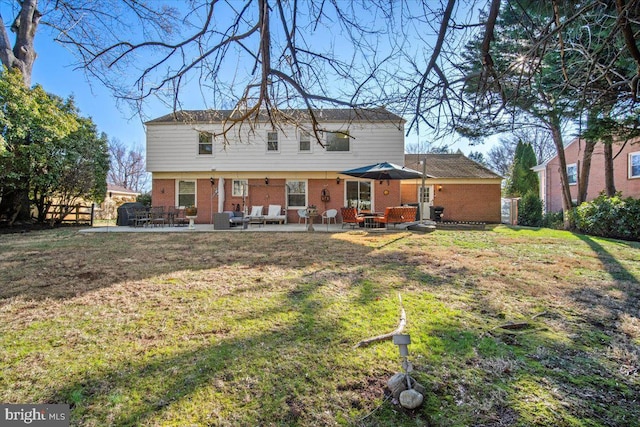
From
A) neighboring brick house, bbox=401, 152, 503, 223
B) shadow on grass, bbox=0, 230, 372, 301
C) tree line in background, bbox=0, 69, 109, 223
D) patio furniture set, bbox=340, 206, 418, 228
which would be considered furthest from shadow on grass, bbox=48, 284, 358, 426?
neighboring brick house, bbox=401, 152, 503, 223

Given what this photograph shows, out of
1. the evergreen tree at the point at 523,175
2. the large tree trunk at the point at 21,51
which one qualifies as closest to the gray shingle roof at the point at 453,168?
the evergreen tree at the point at 523,175

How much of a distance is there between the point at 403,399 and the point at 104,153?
18218 millimetres

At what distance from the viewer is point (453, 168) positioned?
62.7ft

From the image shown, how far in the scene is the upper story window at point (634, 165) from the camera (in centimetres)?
1591

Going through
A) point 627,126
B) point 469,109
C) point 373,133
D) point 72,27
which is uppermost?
point 373,133

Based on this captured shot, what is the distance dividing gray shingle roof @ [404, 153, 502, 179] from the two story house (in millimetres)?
3864

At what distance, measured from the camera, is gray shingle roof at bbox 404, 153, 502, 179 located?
18047 millimetres

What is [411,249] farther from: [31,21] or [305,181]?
[31,21]

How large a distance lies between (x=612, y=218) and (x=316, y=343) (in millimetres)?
12004

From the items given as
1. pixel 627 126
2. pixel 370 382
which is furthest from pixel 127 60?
pixel 627 126

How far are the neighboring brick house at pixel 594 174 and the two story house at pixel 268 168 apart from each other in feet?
27.6

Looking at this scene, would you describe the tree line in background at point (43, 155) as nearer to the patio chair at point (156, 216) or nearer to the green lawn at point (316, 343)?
the patio chair at point (156, 216)

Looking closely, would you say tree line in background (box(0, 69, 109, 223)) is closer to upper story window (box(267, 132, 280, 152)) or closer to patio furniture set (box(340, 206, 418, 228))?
upper story window (box(267, 132, 280, 152))

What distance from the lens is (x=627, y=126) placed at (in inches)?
283
